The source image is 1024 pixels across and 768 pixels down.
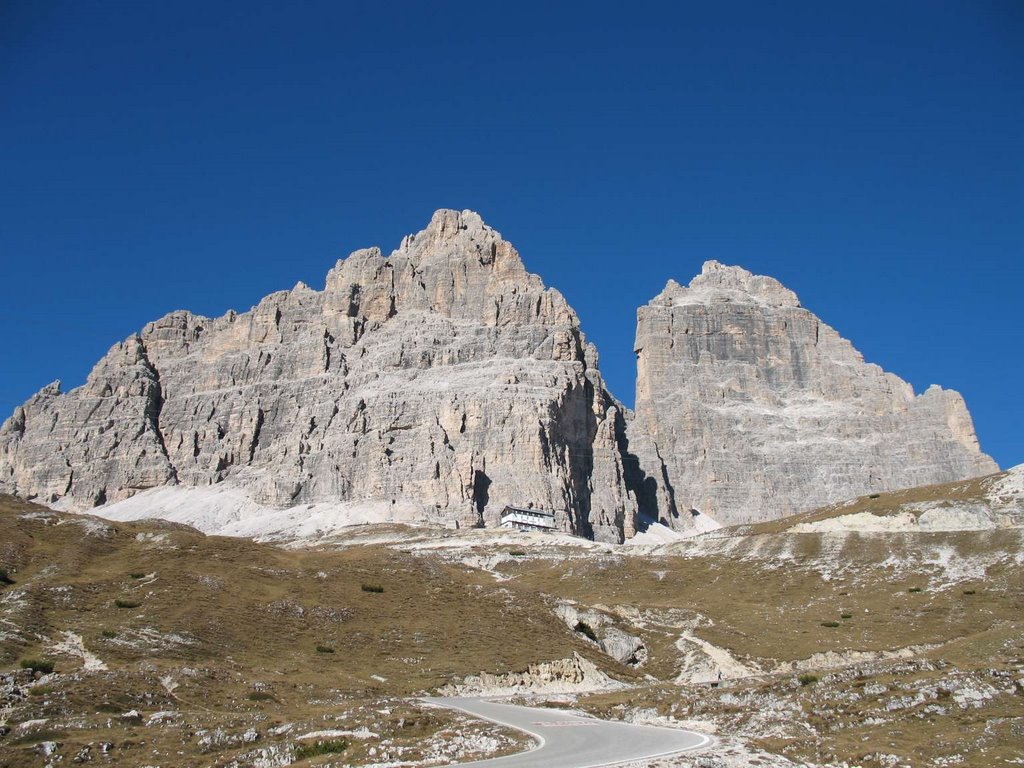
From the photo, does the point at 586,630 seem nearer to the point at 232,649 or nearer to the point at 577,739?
the point at 232,649

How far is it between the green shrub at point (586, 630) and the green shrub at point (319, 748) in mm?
40832

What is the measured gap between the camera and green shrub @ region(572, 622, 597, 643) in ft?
243

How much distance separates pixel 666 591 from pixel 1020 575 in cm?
3865

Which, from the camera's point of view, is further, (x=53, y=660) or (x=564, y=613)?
(x=564, y=613)

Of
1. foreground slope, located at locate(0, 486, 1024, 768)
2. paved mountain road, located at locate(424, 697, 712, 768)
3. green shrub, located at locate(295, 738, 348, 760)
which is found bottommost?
paved mountain road, located at locate(424, 697, 712, 768)

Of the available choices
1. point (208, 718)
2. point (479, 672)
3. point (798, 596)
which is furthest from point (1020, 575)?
point (208, 718)

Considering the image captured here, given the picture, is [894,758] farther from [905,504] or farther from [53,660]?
[905,504]

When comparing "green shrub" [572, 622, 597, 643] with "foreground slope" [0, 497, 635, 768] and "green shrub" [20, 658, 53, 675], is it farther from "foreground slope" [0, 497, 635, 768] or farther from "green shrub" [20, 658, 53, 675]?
"green shrub" [20, 658, 53, 675]

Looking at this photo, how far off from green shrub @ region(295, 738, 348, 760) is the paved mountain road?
5.91 meters

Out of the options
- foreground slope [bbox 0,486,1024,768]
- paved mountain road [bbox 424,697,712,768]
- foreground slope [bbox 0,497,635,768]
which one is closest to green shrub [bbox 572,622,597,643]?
foreground slope [bbox 0,486,1024,768]

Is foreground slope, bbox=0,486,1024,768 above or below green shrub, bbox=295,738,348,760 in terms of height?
above

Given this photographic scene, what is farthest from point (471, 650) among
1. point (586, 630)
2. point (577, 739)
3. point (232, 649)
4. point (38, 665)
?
point (38, 665)

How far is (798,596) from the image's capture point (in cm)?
9931

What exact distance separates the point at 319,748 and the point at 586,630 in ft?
141
